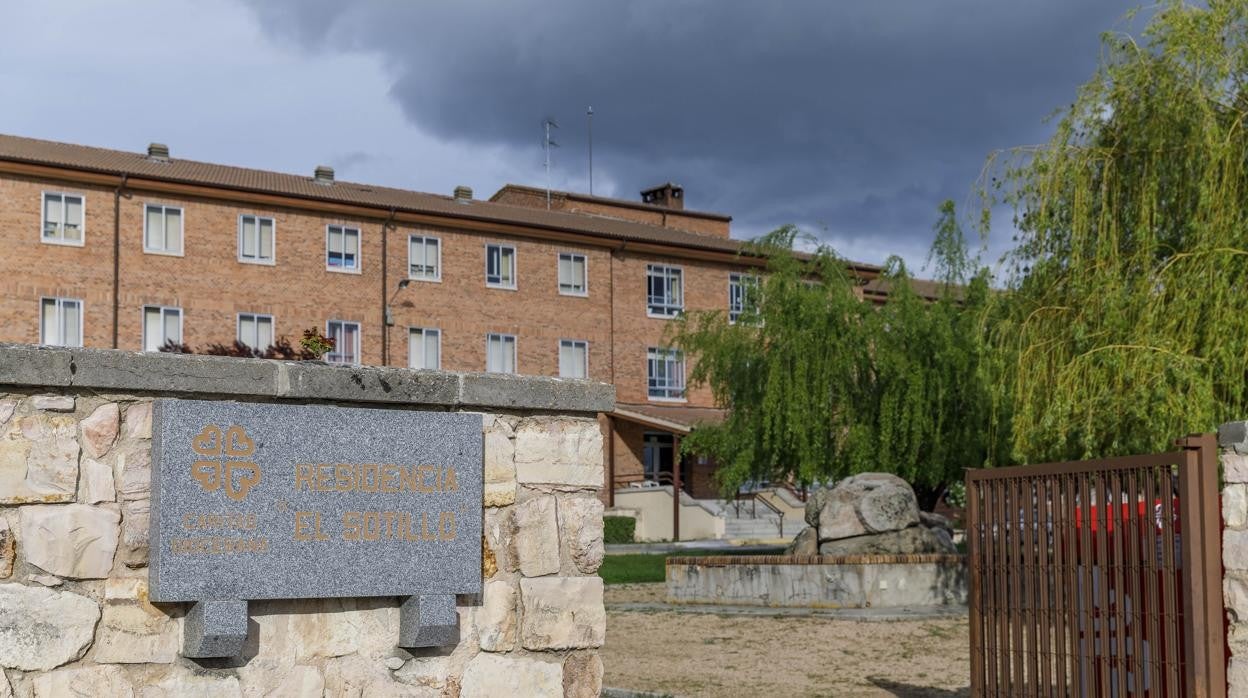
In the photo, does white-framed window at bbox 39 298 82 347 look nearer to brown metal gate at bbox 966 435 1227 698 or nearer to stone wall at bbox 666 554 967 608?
stone wall at bbox 666 554 967 608

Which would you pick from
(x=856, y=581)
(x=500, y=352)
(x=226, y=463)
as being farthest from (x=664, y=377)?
(x=226, y=463)

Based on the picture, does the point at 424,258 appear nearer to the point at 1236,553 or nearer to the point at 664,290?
the point at 664,290

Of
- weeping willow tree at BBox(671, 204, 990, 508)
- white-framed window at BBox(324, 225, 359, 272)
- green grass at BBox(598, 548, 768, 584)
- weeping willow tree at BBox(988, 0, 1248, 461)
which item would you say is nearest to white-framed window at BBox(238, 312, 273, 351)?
white-framed window at BBox(324, 225, 359, 272)

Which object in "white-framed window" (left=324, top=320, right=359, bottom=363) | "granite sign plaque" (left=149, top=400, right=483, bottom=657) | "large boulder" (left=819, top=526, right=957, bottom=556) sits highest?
"white-framed window" (left=324, top=320, right=359, bottom=363)

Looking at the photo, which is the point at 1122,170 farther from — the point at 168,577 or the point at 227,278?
the point at 227,278

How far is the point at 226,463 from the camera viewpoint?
548 centimetres

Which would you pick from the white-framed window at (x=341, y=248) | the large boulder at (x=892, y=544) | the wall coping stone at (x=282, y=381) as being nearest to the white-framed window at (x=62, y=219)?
the white-framed window at (x=341, y=248)

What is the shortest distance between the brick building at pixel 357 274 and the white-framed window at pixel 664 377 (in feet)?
0.29

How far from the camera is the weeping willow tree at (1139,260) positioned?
13.6 m

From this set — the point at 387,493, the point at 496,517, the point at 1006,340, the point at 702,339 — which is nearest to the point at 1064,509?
the point at 496,517

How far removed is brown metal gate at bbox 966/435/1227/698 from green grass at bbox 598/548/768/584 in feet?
38.9

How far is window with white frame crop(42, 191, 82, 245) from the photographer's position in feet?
114

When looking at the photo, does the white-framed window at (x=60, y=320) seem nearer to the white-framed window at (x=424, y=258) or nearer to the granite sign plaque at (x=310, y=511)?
the white-framed window at (x=424, y=258)

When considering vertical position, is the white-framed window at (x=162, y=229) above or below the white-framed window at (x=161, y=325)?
above
